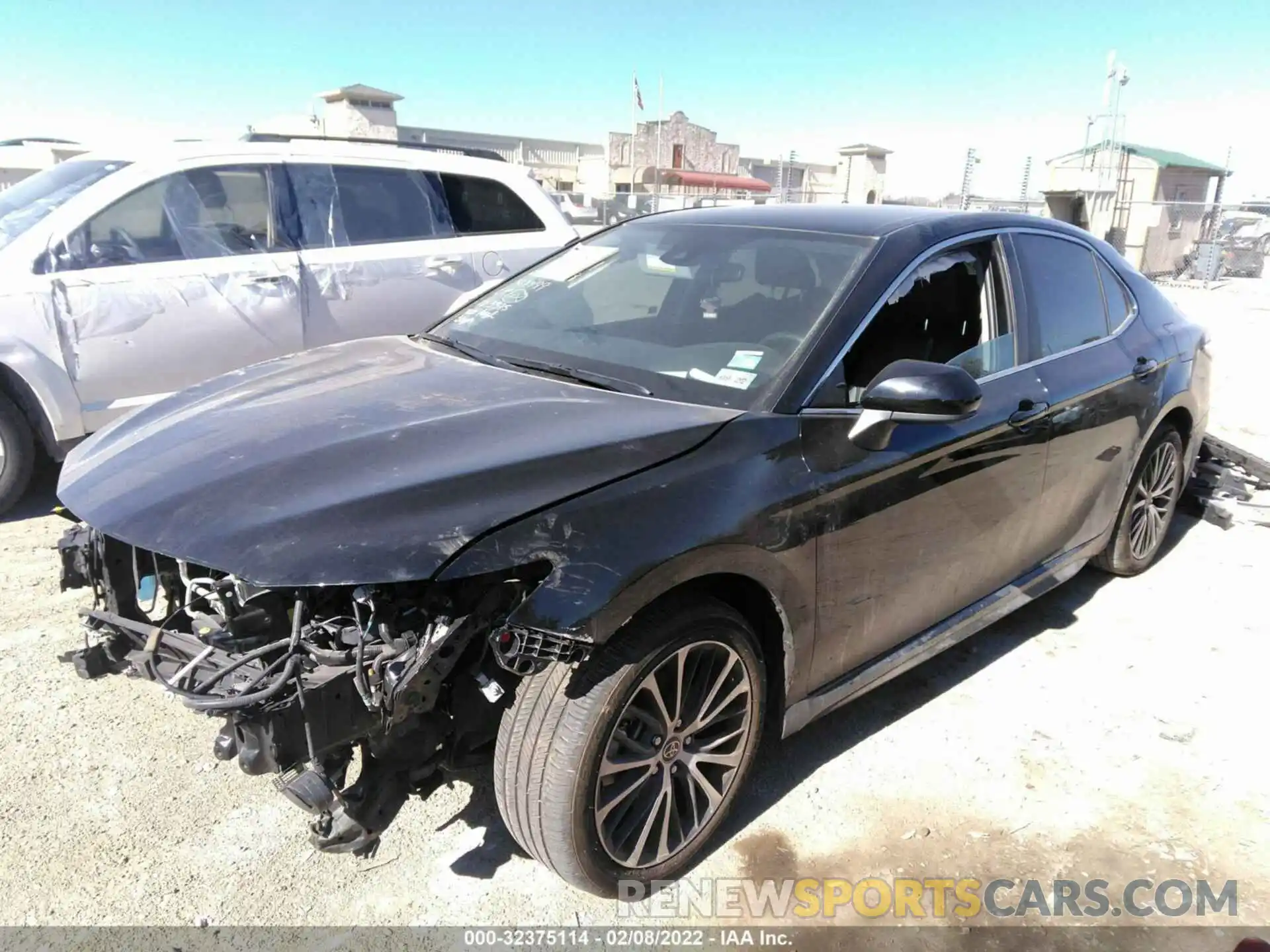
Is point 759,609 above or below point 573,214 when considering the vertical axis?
below

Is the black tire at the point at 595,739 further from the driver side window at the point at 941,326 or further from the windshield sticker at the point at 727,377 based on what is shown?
the driver side window at the point at 941,326

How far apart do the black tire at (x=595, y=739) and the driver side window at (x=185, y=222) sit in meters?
4.19

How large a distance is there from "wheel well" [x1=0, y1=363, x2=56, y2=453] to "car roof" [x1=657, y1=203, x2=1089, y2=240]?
3558mm

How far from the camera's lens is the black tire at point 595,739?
2.10 m

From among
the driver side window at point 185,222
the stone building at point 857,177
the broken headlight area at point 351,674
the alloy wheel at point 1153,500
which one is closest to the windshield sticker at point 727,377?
the broken headlight area at point 351,674

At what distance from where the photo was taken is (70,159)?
5.47m

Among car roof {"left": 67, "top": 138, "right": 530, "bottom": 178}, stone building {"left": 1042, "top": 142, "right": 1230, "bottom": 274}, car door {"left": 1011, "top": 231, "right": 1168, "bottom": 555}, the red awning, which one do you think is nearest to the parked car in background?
car roof {"left": 67, "top": 138, "right": 530, "bottom": 178}

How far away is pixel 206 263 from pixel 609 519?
4.21 m

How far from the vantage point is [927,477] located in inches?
109

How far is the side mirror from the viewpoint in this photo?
2424mm

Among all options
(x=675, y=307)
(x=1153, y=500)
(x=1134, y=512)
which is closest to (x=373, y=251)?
(x=675, y=307)

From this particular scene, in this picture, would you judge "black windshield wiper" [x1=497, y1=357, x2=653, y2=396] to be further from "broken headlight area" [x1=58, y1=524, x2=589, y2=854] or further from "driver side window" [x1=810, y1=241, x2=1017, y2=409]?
"broken headlight area" [x1=58, y1=524, x2=589, y2=854]

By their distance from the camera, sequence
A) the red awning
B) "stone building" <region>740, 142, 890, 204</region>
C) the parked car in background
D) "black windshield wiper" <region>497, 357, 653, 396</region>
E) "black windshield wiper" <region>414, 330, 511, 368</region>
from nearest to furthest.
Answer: "black windshield wiper" <region>497, 357, 653, 396</region>, "black windshield wiper" <region>414, 330, 511, 368</region>, the parked car in background, "stone building" <region>740, 142, 890, 204</region>, the red awning

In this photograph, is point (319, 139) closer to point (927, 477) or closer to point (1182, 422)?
point (927, 477)
